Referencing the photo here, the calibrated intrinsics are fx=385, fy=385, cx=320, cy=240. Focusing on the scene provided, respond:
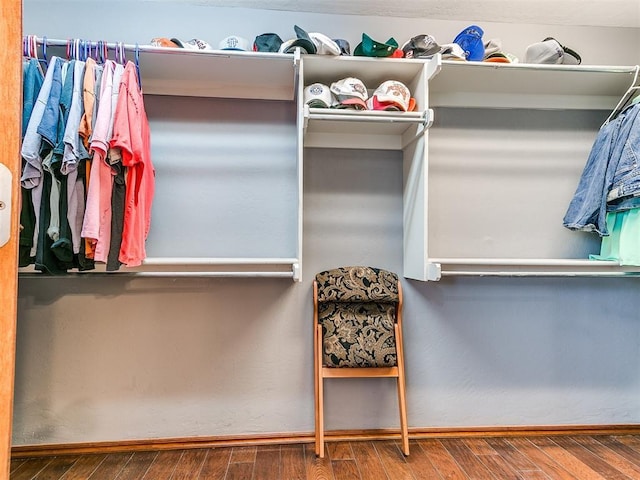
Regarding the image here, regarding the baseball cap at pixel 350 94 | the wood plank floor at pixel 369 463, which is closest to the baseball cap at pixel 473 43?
the baseball cap at pixel 350 94

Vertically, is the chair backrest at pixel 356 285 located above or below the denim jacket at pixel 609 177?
below

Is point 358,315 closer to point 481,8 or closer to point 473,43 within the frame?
point 473,43

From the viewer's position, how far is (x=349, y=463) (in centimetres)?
174

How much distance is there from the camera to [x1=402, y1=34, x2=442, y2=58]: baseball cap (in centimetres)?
173

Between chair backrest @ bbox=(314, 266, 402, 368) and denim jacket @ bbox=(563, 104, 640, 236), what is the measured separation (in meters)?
0.95

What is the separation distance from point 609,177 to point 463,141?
0.67 m

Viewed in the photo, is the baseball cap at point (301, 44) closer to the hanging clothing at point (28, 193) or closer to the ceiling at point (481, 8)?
the ceiling at point (481, 8)

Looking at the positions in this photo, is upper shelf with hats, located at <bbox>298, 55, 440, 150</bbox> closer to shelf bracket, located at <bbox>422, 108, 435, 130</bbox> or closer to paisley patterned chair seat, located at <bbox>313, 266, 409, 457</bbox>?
shelf bracket, located at <bbox>422, 108, 435, 130</bbox>

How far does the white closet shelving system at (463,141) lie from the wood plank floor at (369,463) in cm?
86

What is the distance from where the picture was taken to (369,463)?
1741mm

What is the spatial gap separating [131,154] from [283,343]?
3.67 ft

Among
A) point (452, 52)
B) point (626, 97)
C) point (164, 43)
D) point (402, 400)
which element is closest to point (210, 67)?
point (164, 43)

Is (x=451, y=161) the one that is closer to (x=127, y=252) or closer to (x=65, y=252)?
(x=127, y=252)

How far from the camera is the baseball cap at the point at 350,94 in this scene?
1685 millimetres
